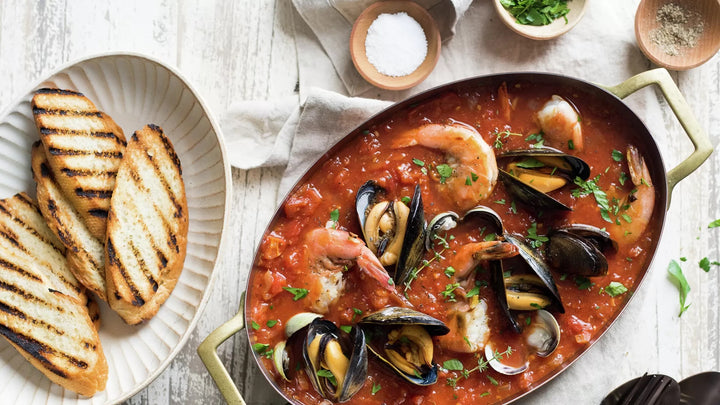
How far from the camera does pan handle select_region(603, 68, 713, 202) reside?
368 centimetres

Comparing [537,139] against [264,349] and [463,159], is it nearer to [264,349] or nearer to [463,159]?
[463,159]

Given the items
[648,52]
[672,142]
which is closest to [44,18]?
[648,52]

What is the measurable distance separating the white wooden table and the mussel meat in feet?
2.31

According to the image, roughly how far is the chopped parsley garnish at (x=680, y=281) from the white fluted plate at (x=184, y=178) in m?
2.78

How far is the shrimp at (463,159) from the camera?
366 centimetres

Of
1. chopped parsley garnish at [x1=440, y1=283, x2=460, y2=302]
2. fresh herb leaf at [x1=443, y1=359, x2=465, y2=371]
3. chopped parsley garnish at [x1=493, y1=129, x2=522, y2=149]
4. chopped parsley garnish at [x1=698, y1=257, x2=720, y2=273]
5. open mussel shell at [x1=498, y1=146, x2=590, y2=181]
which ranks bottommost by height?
chopped parsley garnish at [x1=698, y1=257, x2=720, y2=273]

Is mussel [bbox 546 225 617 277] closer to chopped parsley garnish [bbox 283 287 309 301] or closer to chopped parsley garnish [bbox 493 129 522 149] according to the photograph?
chopped parsley garnish [bbox 493 129 522 149]

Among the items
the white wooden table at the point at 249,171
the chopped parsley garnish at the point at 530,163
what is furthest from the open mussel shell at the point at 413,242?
the white wooden table at the point at 249,171

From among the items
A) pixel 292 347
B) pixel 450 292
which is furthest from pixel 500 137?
pixel 292 347

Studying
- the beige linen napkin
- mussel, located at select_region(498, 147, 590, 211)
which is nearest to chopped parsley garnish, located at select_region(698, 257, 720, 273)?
mussel, located at select_region(498, 147, 590, 211)

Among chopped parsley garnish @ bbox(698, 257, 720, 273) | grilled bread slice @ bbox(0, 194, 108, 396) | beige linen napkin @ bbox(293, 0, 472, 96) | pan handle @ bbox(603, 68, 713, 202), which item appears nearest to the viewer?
grilled bread slice @ bbox(0, 194, 108, 396)

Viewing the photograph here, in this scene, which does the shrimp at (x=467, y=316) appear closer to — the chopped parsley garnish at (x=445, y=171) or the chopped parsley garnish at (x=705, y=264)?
the chopped parsley garnish at (x=445, y=171)

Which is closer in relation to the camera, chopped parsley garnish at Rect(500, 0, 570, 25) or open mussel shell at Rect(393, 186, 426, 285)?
open mussel shell at Rect(393, 186, 426, 285)

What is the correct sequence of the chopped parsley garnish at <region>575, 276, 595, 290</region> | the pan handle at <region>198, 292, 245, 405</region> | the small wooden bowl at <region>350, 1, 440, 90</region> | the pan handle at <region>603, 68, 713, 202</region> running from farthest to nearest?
the small wooden bowl at <region>350, 1, 440, 90</region>
the chopped parsley garnish at <region>575, 276, 595, 290</region>
the pan handle at <region>603, 68, 713, 202</region>
the pan handle at <region>198, 292, 245, 405</region>
